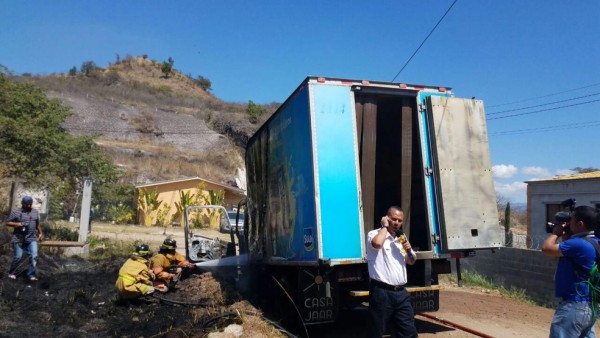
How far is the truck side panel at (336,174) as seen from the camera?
17.7ft

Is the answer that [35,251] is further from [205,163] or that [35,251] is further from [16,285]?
[205,163]

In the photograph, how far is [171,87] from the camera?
73062 millimetres

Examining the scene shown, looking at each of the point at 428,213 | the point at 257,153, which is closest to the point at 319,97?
the point at 428,213

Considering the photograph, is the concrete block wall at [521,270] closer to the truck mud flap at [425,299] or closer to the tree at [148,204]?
the truck mud flap at [425,299]

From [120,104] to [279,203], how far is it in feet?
164

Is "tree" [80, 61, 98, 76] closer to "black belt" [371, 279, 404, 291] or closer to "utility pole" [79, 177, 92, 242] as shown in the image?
"utility pole" [79, 177, 92, 242]

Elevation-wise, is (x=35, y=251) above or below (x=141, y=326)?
above

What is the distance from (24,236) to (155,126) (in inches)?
1605

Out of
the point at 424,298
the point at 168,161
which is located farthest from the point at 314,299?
the point at 168,161

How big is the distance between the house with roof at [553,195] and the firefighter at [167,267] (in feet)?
50.1

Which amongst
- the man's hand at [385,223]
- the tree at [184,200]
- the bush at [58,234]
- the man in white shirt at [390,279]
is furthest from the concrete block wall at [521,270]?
the tree at [184,200]

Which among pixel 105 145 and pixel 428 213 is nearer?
pixel 428 213

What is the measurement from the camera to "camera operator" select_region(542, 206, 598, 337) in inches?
145

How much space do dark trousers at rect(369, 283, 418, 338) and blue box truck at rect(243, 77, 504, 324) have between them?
0.84 m
